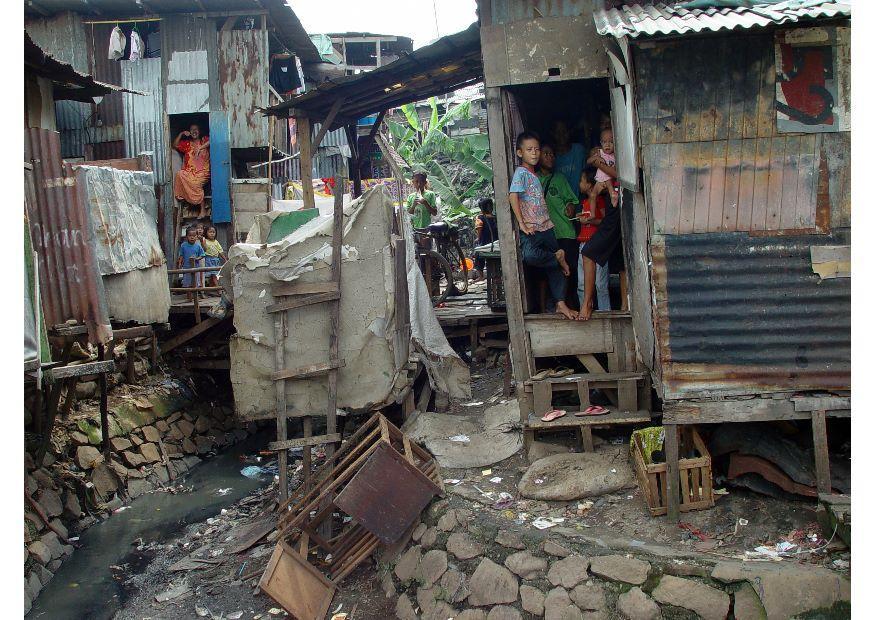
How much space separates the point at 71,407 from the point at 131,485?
1.30m

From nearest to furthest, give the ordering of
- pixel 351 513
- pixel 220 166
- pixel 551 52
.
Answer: pixel 351 513
pixel 551 52
pixel 220 166

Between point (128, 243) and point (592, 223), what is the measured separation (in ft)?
19.8

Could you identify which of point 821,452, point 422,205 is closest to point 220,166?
point 422,205

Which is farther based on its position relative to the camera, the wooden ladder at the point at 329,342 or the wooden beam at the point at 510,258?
the wooden ladder at the point at 329,342

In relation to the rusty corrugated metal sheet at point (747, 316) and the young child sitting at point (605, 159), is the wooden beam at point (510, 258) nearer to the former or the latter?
the young child sitting at point (605, 159)

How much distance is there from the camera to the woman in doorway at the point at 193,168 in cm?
1536

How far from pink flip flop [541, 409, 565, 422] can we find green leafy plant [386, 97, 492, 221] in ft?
35.2

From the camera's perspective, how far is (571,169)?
816cm

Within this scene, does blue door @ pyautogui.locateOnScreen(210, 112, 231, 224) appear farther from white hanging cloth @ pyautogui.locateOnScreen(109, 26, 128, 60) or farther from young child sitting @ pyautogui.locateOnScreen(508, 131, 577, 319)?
young child sitting @ pyautogui.locateOnScreen(508, 131, 577, 319)

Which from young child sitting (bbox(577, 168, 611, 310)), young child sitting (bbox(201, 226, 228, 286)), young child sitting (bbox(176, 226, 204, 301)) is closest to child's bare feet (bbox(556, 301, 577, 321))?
young child sitting (bbox(577, 168, 611, 310))

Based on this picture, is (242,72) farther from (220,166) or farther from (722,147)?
(722,147)

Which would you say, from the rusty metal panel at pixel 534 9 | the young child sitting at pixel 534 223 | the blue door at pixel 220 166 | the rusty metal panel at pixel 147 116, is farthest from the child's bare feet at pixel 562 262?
the rusty metal panel at pixel 147 116

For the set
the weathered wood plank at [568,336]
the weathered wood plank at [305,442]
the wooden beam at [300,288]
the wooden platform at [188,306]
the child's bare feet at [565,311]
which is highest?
the wooden beam at [300,288]

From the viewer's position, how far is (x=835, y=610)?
15.7ft
